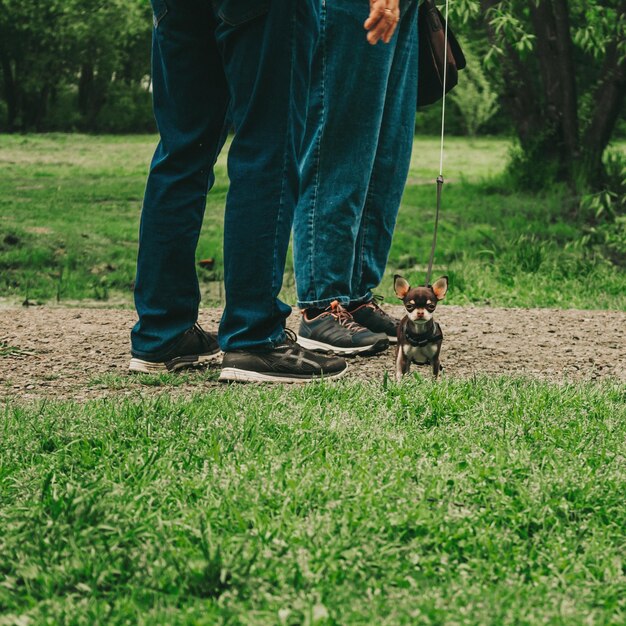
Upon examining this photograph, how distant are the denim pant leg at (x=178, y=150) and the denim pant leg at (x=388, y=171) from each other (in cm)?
105

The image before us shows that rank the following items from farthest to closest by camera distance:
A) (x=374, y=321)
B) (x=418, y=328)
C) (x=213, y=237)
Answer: (x=213, y=237), (x=374, y=321), (x=418, y=328)

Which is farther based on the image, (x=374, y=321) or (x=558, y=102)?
(x=558, y=102)

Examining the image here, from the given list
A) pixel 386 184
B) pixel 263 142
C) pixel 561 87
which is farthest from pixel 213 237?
pixel 263 142

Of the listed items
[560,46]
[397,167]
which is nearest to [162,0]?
[397,167]

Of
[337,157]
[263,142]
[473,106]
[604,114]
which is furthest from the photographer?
[473,106]

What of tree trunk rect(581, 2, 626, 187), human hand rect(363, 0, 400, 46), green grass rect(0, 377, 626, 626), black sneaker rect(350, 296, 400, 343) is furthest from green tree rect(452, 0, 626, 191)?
green grass rect(0, 377, 626, 626)

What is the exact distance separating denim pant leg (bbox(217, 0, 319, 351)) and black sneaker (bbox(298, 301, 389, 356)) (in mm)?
699

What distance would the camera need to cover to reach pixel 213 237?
9516 millimetres

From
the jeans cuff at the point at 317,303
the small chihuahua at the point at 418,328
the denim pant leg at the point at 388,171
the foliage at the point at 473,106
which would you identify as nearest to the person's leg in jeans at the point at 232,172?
the small chihuahua at the point at 418,328

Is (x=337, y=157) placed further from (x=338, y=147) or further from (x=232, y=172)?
(x=232, y=172)

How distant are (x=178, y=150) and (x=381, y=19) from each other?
878 mm

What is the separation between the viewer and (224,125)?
368cm

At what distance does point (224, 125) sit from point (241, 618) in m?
2.27

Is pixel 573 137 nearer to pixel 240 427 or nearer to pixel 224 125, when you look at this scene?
pixel 224 125
